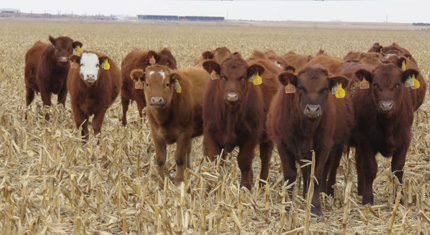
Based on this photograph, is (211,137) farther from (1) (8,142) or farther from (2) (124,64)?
(2) (124,64)

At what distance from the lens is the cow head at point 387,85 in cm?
611

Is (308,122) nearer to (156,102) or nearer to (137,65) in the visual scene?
(156,102)

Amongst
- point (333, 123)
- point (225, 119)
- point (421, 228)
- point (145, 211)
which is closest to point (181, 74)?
point (225, 119)

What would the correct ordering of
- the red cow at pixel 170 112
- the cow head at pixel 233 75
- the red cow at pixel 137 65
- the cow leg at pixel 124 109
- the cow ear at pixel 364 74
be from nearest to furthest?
the cow ear at pixel 364 74, the cow head at pixel 233 75, the red cow at pixel 170 112, the red cow at pixel 137 65, the cow leg at pixel 124 109

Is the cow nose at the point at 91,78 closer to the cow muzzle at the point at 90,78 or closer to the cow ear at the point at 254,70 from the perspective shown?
the cow muzzle at the point at 90,78

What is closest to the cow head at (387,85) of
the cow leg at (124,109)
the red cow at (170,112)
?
the red cow at (170,112)

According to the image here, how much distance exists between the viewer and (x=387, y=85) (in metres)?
6.21

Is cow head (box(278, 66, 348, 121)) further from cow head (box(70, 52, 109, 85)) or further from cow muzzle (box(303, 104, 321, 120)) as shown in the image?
cow head (box(70, 52, 109, 85))

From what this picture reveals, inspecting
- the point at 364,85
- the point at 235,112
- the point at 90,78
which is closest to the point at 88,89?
the point at 90,78

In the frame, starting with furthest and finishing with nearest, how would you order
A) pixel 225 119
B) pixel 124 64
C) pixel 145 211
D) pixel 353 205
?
pixel 124 64 → pixel 225 119 → pixel 353 205 → pixel 145 211

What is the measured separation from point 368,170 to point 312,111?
1.29m

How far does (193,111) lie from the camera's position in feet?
24.1

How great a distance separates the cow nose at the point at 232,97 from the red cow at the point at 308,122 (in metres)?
0.47

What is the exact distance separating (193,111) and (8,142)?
2.57m
